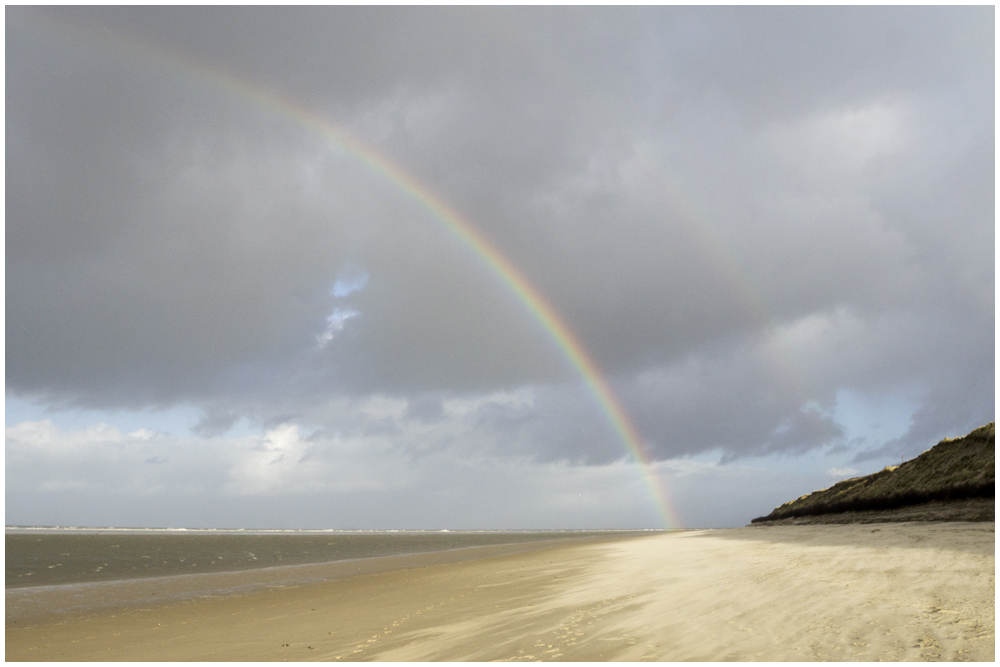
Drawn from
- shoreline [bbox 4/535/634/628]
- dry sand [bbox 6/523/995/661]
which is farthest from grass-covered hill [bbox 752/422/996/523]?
shoreline [bbox 4/535/634/628]

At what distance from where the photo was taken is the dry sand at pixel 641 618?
25.2 ft

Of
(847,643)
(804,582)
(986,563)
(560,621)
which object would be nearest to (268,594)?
(560,621)

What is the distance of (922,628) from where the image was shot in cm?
740

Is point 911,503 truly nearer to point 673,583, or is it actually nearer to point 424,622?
point 673,583

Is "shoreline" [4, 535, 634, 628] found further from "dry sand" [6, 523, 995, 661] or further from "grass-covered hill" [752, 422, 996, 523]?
"grass-covered hill" [752, 422, 996, 523]

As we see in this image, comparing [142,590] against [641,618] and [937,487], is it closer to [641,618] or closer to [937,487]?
[641,618]

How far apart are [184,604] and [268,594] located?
2.73 metres

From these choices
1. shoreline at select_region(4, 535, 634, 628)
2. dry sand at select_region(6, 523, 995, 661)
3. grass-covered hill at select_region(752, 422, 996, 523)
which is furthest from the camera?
grass-covered hill at select_region(752, 422, 996, 523)

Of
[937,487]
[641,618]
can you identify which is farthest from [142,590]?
[937,487]

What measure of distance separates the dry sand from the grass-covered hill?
10.5 metres

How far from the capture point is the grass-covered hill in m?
23.9

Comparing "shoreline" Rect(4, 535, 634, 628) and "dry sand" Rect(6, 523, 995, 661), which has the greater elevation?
"dry sand" Rect(6, 523, 995, 661)

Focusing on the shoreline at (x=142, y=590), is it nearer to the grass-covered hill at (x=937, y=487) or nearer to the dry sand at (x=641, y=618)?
the dry sand at (x=641, y=618)

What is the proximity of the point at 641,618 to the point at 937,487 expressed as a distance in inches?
1090
